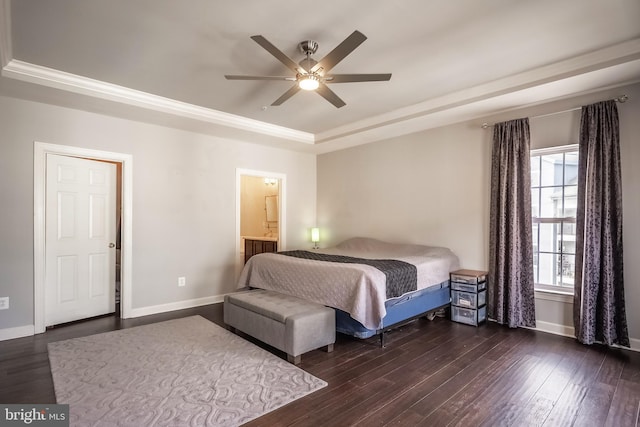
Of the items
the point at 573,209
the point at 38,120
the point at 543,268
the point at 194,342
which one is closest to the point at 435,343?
the point at 543,268

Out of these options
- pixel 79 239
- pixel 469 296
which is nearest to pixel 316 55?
pixel 469 296

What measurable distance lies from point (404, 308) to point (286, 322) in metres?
1.35

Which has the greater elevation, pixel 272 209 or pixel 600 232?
pixel 272 209

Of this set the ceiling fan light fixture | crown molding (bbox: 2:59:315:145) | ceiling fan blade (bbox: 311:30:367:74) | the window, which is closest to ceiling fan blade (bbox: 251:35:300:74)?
the ceiling fan light fixture

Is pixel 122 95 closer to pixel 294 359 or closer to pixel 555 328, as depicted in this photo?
pixel 294 359

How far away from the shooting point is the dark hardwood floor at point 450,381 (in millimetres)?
2123

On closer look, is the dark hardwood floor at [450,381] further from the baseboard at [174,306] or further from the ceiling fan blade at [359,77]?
the ceiling fan blade at [359,77]

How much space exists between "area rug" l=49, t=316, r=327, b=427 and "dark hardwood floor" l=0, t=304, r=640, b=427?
130 mm

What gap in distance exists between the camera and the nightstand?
12.9ft

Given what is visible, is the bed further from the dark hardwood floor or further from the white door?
the white door

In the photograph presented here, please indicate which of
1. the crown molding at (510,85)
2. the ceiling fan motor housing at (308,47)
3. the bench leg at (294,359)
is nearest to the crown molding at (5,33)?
the ceiling fan motor housing at (308,47)

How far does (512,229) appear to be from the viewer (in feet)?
12.4

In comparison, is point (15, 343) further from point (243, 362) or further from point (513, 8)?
point (513, 8)

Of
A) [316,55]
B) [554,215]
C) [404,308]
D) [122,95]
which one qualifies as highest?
[316,55]
